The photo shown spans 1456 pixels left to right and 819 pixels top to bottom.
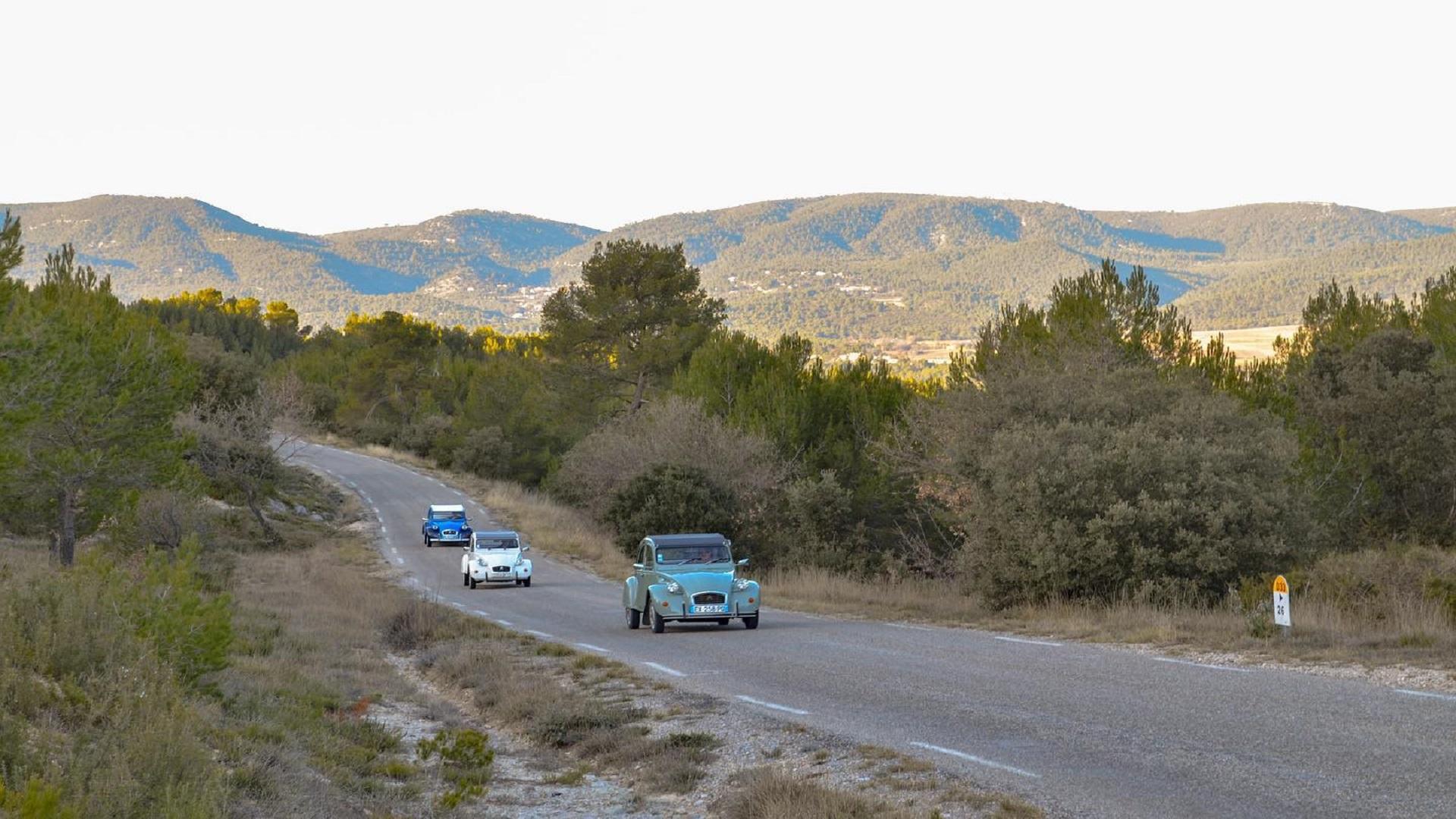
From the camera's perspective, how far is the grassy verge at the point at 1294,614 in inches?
573

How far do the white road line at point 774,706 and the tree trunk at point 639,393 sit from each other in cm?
4486

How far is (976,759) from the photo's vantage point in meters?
10.2

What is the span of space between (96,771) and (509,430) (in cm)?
7266

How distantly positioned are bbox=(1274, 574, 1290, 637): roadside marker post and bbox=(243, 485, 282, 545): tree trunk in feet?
127

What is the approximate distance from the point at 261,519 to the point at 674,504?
17764 mm

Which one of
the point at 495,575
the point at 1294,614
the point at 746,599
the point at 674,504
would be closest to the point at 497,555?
the point at 495,575

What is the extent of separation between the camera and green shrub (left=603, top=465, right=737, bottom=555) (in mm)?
38812

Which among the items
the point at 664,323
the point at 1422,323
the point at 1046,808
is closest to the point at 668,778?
the point at 1046,808

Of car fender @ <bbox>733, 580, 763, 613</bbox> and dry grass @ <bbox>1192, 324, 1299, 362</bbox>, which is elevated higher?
dry grass @ <bbox>1192, 324, 1299, 362</bbox>

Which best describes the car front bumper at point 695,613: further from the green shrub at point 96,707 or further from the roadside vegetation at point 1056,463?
the green shrub at point 96,707

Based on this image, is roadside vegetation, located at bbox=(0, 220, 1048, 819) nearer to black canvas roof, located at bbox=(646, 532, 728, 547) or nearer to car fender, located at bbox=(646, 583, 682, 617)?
car fender, located at bbox=(646, 583, 682, 617)

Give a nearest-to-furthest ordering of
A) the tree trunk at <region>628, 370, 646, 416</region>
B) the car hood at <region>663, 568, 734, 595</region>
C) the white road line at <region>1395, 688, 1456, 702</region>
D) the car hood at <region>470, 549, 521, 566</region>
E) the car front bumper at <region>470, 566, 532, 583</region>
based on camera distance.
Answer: the white road line at <region>1395, 688, 1456, 702</region>, the car hood at <region>663, 568, 734, 595</region>, the car front bumper at <region>470, 566, 532, 583</region>, the car hood at <region>470, 549, 521, 566</region>, the tree trunk at <region>628, 370, 646, 416</region>

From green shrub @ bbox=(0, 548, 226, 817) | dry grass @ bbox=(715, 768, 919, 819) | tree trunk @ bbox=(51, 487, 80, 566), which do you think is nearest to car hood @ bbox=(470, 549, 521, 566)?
tree trunk @ bbox=(51, 487, 80, 566)

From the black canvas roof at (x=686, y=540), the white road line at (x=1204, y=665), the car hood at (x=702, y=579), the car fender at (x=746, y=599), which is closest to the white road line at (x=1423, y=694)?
the white road line at (x=1204, y=665)
